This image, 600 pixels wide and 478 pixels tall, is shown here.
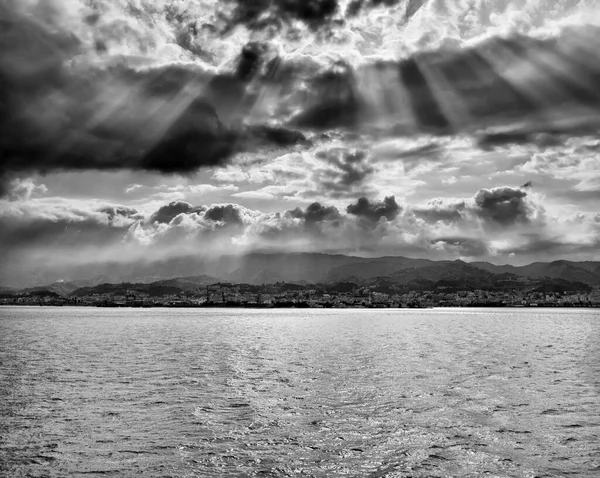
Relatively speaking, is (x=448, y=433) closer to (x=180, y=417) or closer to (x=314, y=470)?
(x=314, y=470)

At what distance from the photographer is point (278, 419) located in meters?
45.2

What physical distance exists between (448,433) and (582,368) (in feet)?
173

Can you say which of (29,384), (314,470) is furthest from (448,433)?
(29,384)

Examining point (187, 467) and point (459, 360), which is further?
point (459, 360)

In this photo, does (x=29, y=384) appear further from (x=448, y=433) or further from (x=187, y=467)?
(x=448, y=433)

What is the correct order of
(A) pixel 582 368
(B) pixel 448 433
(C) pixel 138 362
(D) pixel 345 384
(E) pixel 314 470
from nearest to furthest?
1. (E) pixel 314 470
2. (B) pixel 448 433
3. (D) pixel 345 384
4. (A) pixel 582 368
5. (C) pixel 138 362

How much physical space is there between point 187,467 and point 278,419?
45.9 feet

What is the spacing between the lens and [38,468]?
32.4 metres

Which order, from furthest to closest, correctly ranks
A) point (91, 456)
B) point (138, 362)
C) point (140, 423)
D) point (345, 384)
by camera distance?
point (138, 362) < point (345, 384) < point (140, 423) < point (91, 456)

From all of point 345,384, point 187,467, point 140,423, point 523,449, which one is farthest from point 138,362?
point 523,449

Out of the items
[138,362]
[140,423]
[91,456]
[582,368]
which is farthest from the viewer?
[138,362]

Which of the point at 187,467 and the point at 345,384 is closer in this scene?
the point at 187,467

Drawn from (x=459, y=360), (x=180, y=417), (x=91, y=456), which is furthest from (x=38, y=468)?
(x=459, y=360)

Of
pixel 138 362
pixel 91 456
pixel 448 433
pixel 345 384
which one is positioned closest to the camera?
pixel 91 456
